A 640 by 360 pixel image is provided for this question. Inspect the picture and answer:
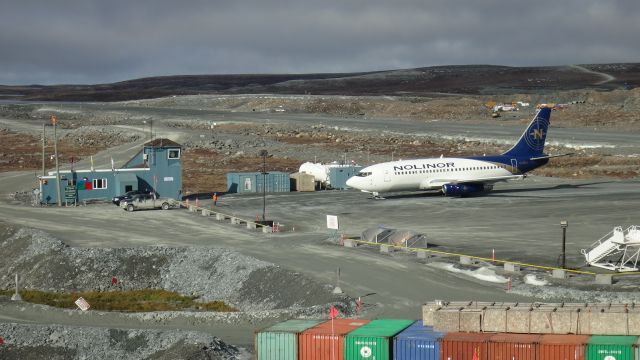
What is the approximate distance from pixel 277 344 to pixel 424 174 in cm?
5036

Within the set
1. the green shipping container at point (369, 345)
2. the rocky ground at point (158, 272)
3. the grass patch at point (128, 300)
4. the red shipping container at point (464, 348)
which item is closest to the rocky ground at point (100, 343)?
the green shipping container at point (369, 345)

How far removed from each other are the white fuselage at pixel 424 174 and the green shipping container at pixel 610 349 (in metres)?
49.7

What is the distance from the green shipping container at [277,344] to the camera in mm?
33125

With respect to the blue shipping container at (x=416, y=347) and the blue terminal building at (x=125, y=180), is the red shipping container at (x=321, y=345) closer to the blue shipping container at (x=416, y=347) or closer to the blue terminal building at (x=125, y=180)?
the blue shipping container at (x=416, y=347)

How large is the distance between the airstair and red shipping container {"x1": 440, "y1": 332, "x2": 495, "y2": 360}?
67.7ft

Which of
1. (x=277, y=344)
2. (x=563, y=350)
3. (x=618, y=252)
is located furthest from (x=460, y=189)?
(x=563, y=350)

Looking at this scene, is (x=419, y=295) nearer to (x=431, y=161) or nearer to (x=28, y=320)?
(x=28, y=320)

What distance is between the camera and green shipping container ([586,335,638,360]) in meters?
30.0

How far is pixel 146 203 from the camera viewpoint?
79500 mm

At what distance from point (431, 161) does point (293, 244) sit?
1016 inches

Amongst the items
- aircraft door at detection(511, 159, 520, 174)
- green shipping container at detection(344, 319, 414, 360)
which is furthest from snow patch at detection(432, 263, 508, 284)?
aircraft door at detection(511, 159, 520, 174)

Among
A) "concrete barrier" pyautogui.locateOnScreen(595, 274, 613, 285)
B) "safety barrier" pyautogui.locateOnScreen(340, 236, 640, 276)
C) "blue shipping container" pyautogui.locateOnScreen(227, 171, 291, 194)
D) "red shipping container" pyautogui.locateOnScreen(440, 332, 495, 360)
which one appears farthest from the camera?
"blue shipping container" pyautogui.locateOnScreen(227, 171, 291, 194)

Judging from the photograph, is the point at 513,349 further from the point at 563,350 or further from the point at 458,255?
the point at 458,255

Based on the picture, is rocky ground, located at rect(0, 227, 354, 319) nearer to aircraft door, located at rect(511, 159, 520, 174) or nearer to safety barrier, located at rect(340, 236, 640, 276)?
safety barrier, located at rect(340, 236, 640, 276)
